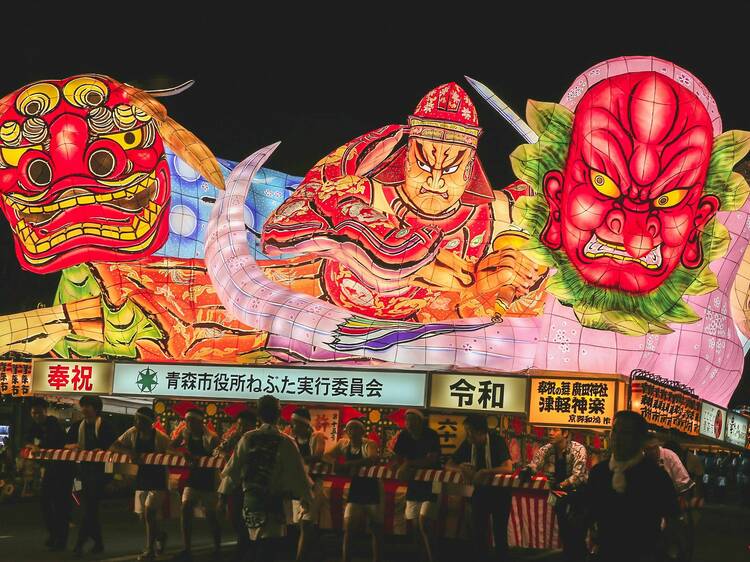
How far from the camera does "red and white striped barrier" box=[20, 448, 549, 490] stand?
13.8 metres

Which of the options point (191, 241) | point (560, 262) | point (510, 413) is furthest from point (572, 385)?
point (191, 241)

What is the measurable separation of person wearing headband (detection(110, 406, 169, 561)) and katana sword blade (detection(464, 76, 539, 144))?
969 cm

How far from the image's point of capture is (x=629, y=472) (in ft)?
25.7

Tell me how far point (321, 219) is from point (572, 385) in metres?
7.01

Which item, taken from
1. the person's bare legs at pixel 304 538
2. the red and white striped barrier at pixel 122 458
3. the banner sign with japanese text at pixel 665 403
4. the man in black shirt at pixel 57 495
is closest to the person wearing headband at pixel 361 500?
the person's bare legs at pixel 304 538

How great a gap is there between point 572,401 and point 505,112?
661 cm

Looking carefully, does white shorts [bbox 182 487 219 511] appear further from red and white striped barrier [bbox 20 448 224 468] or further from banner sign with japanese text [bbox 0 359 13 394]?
banner sign with japanese text [bbox 0 359 13 394]

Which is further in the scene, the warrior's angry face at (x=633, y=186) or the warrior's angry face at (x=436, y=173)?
the warrior's angry face at (x=436, y=173)

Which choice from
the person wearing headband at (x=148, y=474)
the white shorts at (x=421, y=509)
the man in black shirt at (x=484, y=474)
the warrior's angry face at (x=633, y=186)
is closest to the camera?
the man in black shirt at (x=484, y=474)

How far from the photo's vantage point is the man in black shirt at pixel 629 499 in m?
7.75

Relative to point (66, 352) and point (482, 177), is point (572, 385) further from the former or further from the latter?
point (66, 352)

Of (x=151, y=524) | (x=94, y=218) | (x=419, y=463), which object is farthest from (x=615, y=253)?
(x=94, y=218)

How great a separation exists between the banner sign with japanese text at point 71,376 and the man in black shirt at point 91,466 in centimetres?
404

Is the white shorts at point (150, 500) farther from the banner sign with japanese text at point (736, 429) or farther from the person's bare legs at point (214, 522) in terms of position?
the banner sign with japanese text at point (736, 429)
